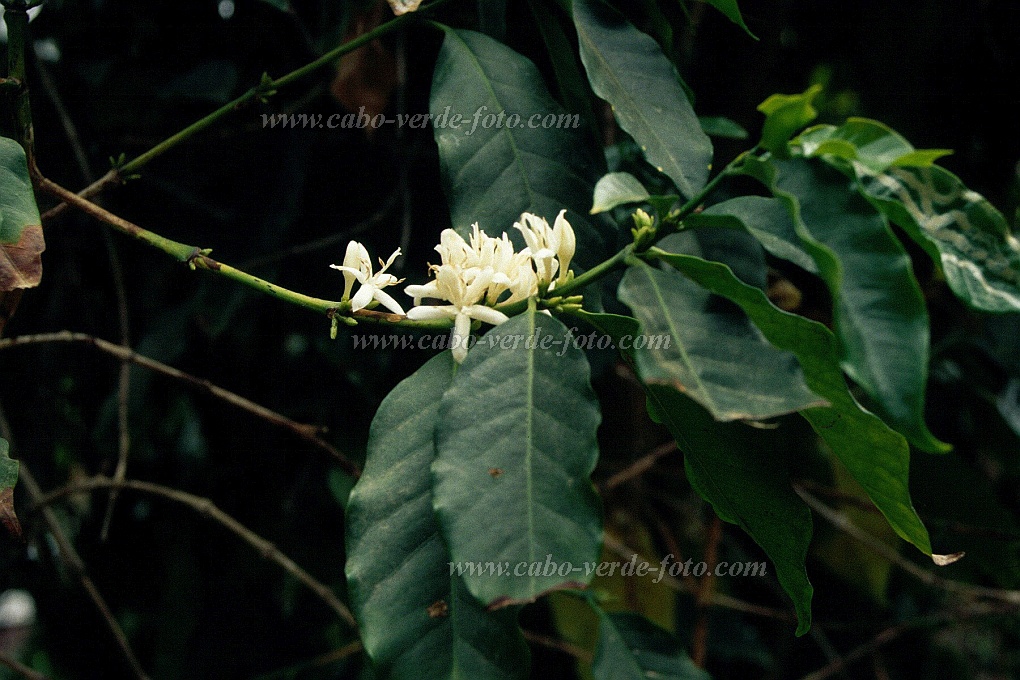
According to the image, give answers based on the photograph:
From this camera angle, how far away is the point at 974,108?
71.1 inches

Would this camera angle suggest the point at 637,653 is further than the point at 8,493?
Yes

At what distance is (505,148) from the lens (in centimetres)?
89

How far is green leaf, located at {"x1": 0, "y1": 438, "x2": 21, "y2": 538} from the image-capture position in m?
0.62

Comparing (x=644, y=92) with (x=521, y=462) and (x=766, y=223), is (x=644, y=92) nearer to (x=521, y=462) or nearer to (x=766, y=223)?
(x=766, y=223)

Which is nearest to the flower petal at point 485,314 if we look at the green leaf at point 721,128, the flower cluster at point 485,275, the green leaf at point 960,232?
the flower cluster at point 485,275

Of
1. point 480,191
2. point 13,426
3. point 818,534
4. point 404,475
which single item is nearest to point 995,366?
point 818,534

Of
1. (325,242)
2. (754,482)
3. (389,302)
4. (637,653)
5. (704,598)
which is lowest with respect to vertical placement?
(704,598)

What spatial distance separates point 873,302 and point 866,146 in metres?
0.16

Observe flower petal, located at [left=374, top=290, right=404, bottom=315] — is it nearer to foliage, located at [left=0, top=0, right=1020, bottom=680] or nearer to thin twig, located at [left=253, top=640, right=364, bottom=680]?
foliage, located at [left=0, top=0, right=1020, bottom=680]

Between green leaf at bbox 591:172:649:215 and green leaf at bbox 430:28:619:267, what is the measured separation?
16cm

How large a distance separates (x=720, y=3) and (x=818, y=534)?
5.20 feet

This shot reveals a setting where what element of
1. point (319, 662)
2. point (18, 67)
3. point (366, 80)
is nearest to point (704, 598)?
point (319, 662)

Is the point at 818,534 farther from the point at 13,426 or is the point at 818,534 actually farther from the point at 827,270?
the point at 13,426

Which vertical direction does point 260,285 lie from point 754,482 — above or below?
above
